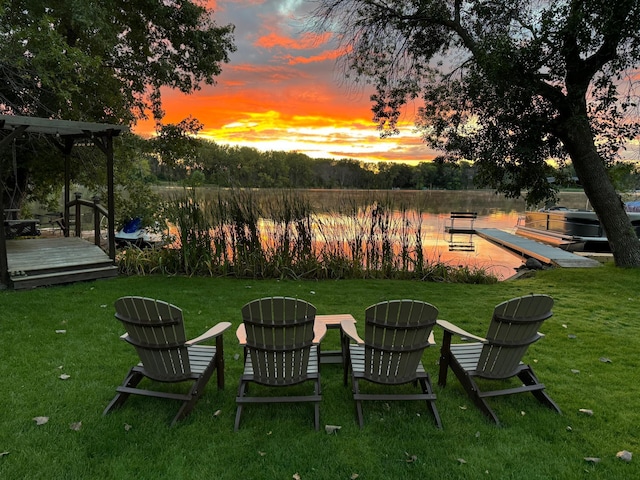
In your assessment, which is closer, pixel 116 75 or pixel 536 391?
pixel 536 391

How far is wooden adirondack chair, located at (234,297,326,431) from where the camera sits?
248 cm

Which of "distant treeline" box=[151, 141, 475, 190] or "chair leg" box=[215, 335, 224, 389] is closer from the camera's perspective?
"chair leg" box=[215, 335, 224, 389]

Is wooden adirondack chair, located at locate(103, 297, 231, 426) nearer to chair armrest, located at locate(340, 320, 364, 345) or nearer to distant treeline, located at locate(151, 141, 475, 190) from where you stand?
chair armrest, located at locate(340, 320, 364, 345)

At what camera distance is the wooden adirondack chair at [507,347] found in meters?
2.65

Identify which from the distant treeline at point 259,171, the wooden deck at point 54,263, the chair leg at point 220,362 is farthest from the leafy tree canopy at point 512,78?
the wooden deck at point 54,263

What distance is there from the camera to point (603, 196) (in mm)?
8203

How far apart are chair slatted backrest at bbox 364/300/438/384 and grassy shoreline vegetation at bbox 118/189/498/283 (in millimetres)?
4875

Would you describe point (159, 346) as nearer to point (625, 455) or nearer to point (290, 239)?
point (625, 455)

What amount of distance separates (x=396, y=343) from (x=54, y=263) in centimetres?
633

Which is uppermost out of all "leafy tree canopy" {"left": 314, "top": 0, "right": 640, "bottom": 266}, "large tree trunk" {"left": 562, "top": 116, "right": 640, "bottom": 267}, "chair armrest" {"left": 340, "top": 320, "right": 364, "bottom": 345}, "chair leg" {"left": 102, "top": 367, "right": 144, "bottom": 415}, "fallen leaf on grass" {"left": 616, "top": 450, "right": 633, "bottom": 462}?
"leafy tree canopy" {"left": 314, "top": 0, "right": 640, "bottom": 266}

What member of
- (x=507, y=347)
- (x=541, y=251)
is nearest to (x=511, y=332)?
(x=507, y=347)

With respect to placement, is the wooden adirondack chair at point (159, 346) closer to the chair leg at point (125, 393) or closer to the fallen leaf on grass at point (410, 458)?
the chair leg at point (125, 393)

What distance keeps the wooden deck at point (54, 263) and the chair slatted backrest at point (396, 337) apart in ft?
19.5

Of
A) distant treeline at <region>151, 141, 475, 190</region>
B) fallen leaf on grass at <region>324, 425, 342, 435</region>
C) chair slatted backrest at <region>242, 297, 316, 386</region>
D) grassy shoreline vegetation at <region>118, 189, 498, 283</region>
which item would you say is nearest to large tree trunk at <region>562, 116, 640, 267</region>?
distant treeline at <region>151, 141, 475, 190</region>
